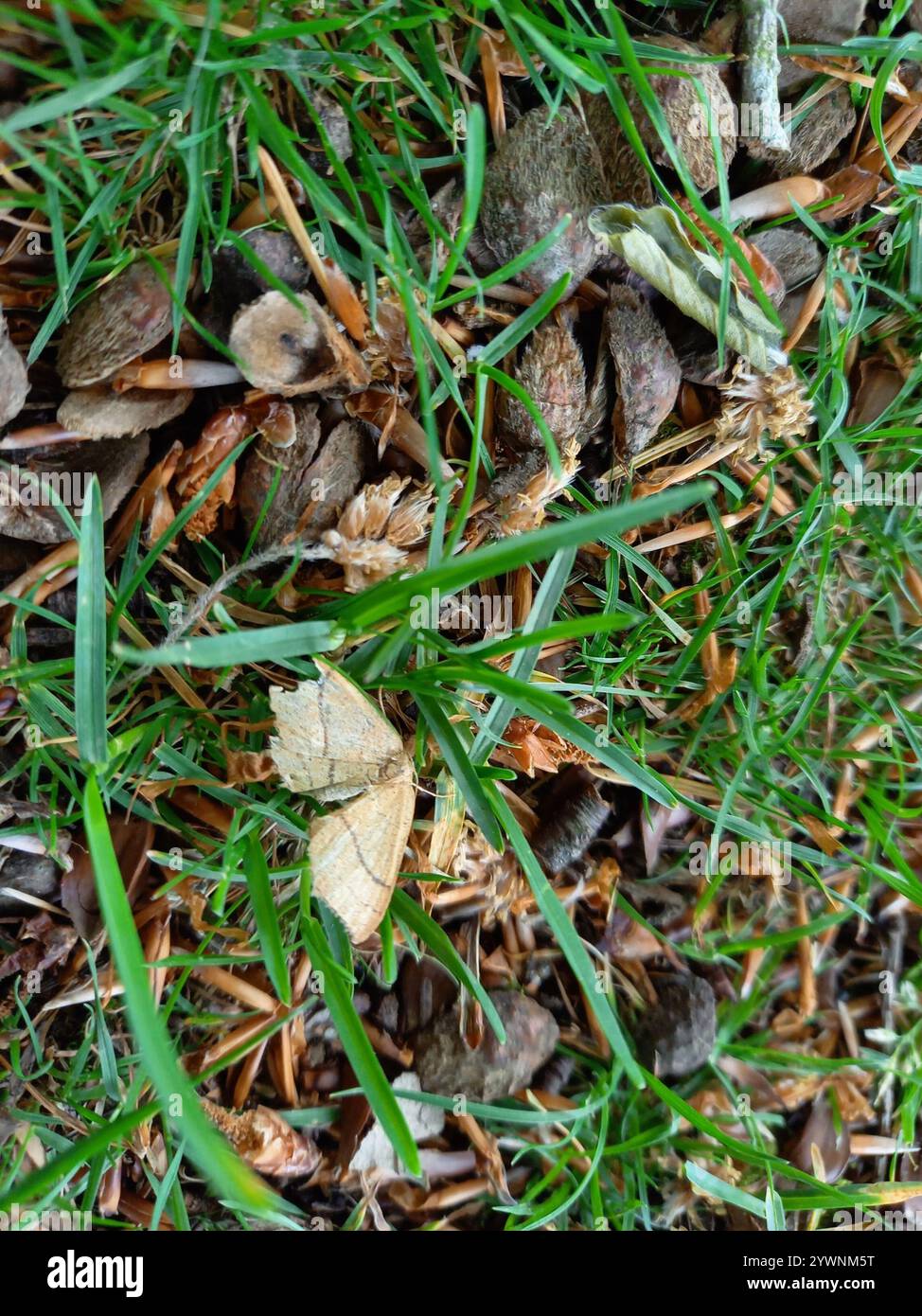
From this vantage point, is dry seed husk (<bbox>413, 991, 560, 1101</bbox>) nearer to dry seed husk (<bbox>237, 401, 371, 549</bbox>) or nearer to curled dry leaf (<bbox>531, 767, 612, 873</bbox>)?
curled dry leaf (<bbox>531, 767, 612, 873</bbox>)

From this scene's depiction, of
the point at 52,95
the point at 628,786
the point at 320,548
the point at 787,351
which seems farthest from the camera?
the point at 628,786

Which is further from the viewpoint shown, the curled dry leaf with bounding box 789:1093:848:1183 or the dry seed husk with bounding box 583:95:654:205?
the curled dry leaf with bounding box 789:1093:848:1183

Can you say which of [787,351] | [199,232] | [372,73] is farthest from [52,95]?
[787,351]

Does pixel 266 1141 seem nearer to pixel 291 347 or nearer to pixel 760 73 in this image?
pixel 291 347

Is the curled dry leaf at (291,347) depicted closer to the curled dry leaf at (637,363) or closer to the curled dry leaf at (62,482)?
the curled dry leaf at (62,482)

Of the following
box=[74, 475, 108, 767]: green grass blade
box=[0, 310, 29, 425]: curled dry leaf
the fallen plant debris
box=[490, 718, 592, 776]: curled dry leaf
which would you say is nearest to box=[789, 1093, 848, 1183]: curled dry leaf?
the fallen plant debris

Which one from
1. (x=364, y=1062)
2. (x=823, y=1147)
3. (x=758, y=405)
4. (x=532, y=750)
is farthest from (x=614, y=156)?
(x=823, y=1147)

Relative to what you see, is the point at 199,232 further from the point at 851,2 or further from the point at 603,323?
the point at 851,2
